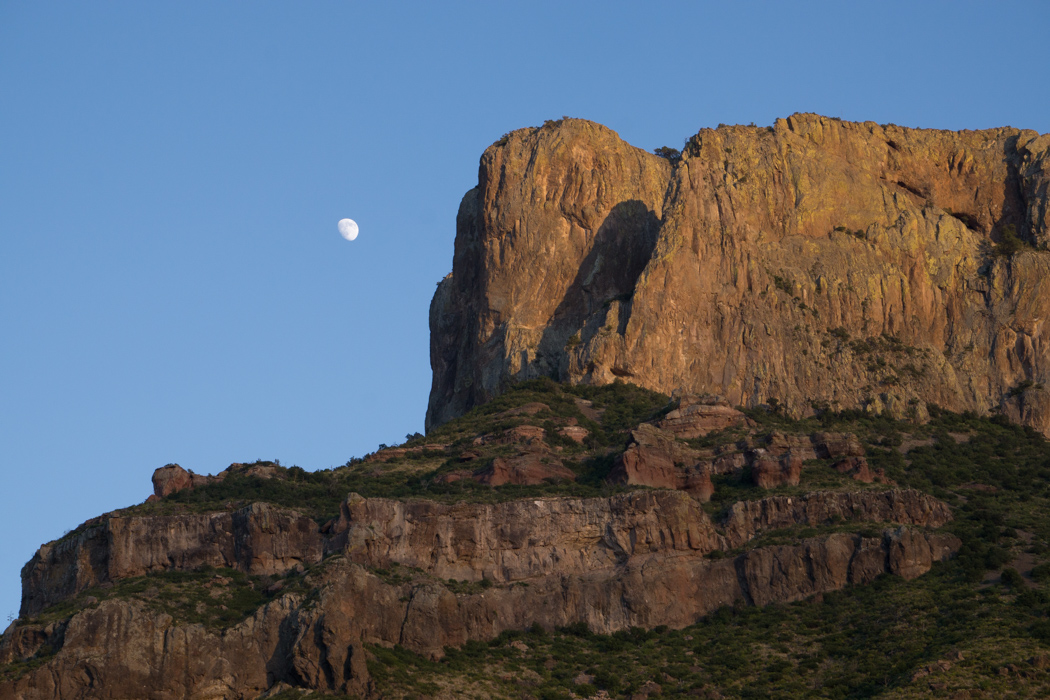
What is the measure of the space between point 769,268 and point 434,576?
163ft

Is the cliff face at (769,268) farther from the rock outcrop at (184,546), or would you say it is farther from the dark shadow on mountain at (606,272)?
the rock outcrop at (184,546)

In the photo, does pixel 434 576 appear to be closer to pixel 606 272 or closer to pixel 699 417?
pixel 699 417

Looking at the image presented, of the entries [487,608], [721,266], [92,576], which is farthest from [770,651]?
[721,266]

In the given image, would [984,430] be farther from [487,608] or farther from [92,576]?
[92,576]

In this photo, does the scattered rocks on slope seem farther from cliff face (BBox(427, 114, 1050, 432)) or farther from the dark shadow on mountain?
the dark shadow on mountain

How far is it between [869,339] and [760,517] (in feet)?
121

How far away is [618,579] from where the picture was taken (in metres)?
95.1

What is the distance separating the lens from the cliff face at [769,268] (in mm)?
128250

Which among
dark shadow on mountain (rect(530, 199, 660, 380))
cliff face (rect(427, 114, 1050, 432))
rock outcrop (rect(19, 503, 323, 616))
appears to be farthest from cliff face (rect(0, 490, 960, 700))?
dark shadow on mountain (rect(530, 199, 660, 380))

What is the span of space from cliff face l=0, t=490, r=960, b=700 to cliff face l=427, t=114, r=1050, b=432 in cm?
2910

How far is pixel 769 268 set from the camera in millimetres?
134250

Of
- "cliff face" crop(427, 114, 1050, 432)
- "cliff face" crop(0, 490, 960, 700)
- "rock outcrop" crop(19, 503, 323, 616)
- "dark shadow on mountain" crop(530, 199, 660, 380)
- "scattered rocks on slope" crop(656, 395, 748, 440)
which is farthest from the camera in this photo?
"dark shadow on mountain" crop(530, 199, 660, 380)

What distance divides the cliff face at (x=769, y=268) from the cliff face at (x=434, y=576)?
2910 centimetres

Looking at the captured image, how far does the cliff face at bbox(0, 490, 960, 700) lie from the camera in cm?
8519
